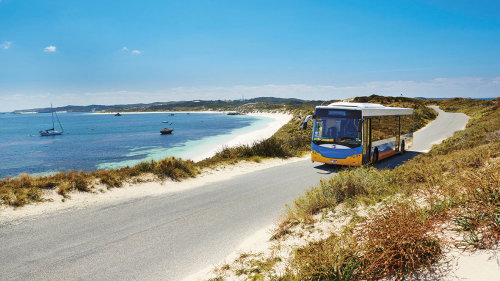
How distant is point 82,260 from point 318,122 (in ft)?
36.2

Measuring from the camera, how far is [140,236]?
645 centimetres

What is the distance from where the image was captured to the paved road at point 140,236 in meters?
5.14

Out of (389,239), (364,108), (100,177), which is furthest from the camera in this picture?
(364,108)

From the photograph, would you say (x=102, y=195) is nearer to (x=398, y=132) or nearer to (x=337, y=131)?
(x=337, y=131)

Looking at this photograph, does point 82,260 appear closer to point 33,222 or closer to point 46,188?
point 33,222

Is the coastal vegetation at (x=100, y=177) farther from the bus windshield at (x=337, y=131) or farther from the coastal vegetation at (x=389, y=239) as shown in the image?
the coastal vegetation at (x=389, y=239)

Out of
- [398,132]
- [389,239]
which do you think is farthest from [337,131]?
[389,239]

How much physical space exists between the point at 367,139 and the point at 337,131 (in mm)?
1540

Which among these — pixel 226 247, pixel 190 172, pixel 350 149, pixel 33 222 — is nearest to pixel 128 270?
pixel 226 247

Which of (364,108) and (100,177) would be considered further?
(364,108)

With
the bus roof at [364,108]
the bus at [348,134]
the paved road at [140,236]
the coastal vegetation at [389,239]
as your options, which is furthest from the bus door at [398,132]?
the coastal vegetation at [389,239]

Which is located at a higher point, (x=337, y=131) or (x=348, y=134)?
(x=337, y=131)

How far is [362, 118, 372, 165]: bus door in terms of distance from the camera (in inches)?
490

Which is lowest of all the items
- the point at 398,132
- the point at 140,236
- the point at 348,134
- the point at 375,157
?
the point at 140,236
